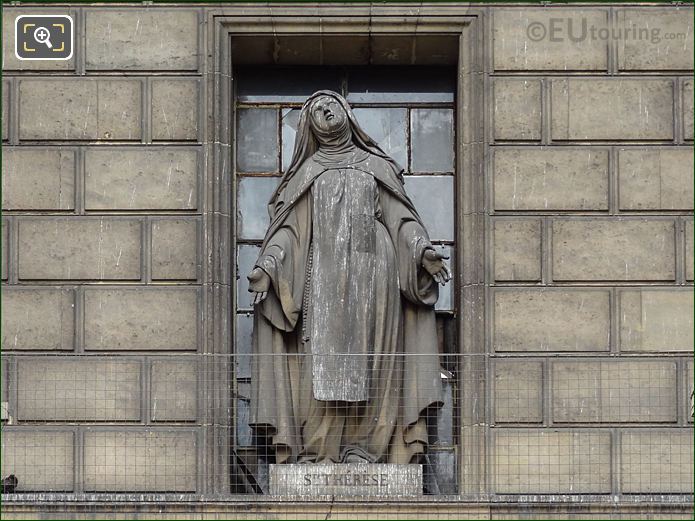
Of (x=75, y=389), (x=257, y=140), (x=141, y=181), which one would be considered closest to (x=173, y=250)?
(x=141, y=181)

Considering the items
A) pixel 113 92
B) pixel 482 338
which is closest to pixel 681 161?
pixel 482 338

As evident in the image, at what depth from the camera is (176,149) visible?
17406 mm

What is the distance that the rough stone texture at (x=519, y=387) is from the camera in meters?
17.0

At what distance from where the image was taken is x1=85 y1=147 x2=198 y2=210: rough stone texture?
17.3 meters

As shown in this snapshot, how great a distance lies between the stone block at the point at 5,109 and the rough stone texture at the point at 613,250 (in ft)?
15.8

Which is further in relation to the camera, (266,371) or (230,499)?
(266,371)

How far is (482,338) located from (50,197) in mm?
3913

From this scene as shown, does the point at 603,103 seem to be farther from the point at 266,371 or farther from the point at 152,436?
the point at 152,436

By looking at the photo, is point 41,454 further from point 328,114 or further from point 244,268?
point 328,114

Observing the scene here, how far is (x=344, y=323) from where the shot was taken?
665 inches

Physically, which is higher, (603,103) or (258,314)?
(603,103)

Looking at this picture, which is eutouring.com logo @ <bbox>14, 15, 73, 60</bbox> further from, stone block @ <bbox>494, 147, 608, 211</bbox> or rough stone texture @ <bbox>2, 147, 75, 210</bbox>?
stone block @ <bbox>494, 147, 608, 211</bbox>

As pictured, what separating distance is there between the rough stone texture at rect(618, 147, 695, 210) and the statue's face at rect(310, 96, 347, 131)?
2.44 m

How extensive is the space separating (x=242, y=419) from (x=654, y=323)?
3669 mm
